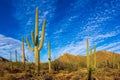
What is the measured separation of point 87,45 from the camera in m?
21.7

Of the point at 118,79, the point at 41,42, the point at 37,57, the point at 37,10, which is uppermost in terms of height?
the point at 37,10

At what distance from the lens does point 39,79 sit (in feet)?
55.0

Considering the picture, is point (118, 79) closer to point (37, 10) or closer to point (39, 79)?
point (39, 79)

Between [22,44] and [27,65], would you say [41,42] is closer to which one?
[22,44]

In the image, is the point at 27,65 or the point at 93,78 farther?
the point at 27,65

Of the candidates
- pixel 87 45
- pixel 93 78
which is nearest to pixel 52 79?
pixel 93 78

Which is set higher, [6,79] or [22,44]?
[22,44]

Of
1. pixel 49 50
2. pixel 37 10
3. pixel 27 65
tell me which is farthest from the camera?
pixel 27 65

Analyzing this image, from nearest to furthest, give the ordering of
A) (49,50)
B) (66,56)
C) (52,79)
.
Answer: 1. (52,79)
2. (49,50)
3. (66,56)

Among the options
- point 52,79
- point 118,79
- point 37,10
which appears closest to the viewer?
point 37,10

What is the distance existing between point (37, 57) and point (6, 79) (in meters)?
3.23

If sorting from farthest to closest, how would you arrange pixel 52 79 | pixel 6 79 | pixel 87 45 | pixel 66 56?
pixel 66 56 < pixel 87 45 < pixel 52 79 < pixel 6 79

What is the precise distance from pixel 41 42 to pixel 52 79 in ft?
13.5

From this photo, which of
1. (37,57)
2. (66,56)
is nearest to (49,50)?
(37,57)
